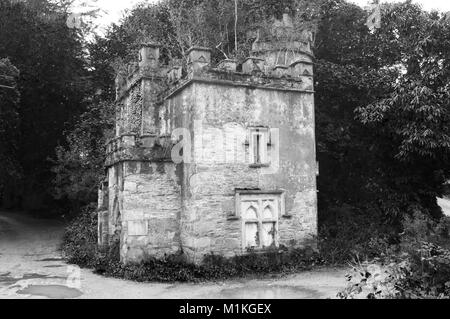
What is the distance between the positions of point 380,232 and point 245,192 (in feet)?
20.8

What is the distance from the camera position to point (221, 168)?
13.0 metres

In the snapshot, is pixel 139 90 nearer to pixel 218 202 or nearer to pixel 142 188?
pixel 142 188

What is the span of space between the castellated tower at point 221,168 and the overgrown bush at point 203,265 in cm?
25

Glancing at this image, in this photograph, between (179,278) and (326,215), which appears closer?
(179,278)

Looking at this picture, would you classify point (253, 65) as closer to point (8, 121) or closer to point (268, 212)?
point (268, 212)

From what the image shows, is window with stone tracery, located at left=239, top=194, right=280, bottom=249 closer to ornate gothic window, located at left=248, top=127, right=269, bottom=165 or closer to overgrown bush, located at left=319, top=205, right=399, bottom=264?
ornate gothic window, located at left=248, top=127, right=269, bottom=165

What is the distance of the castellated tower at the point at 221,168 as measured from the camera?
1280 centimetres

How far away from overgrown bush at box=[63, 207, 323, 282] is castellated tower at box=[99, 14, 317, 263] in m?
0.25

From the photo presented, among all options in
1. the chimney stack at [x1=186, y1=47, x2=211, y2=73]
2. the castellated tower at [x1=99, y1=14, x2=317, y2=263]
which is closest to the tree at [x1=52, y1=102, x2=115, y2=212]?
the castellated tower at [x1=99, y1=14, x2=317, y2=263]

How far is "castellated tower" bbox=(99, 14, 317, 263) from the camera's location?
42.0 feet

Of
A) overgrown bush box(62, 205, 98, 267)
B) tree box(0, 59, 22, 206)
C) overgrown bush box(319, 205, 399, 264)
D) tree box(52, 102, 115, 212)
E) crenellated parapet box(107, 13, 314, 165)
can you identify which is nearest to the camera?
crenellated parapet box(107, 13, 314, 165)

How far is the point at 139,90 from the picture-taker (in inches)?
650

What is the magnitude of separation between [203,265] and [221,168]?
2822 mm
